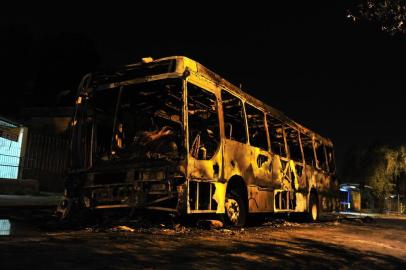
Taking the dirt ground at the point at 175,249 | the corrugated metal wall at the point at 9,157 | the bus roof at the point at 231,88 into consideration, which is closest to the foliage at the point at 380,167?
the bus roof at the point at 231,88

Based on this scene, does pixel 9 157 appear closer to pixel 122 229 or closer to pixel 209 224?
pixel 122 229

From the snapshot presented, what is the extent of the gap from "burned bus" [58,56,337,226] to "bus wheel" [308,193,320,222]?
17.1ft

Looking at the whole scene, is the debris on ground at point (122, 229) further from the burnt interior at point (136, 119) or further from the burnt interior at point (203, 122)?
the burnt interior at point (203, 122)

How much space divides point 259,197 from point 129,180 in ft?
12.9

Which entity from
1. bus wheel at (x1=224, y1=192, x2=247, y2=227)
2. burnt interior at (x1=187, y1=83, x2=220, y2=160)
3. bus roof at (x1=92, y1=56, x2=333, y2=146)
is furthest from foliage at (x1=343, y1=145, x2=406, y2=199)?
burnt interior at (x1=187, y1=83, x2=220, y2=160)

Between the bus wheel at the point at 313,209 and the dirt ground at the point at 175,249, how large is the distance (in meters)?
5.65

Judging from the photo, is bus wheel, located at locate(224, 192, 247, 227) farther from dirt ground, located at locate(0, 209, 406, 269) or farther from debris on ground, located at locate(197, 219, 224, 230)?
debris on ground, located at locate(197, 219, 224, 230)

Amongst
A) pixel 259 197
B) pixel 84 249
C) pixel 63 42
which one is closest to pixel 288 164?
pixel 259 197

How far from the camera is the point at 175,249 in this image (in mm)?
7020

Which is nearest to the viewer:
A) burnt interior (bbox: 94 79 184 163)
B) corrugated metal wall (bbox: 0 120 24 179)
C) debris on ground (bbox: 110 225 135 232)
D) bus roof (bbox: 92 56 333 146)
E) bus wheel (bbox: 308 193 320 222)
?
debris on ground (bbox: 110 225 135 232)

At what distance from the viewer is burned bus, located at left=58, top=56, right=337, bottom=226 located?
8945 mm

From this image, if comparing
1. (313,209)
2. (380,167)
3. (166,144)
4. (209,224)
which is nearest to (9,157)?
(313,209)

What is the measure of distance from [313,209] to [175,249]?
37.5 ft

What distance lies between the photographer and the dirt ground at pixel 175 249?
18.8ft
